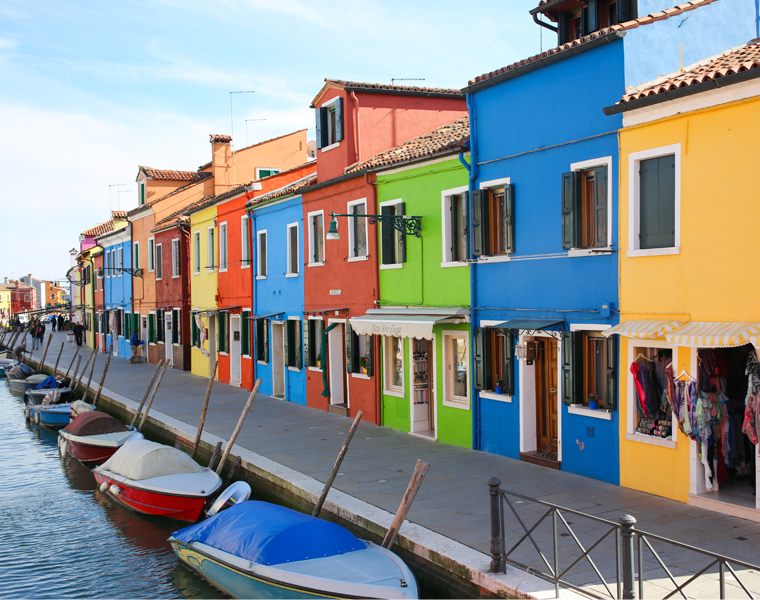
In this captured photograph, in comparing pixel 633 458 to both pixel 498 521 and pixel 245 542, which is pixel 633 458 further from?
pixel 245 542

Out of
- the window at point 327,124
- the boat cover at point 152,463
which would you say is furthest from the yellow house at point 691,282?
the window at point 327,124

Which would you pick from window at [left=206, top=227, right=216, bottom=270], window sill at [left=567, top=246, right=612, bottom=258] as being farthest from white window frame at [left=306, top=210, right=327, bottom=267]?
window sill at [left=567, top=246, right=612, bottom=258]

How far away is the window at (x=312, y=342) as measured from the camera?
20.0 m

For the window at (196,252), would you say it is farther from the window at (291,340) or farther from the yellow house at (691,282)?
the yellow house at (691,282)

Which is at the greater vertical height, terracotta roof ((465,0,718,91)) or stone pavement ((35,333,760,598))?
terracotta roof ((465,0,718,91))

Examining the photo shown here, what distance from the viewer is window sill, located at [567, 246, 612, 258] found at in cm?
1082

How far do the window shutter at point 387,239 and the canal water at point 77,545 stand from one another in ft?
23.9

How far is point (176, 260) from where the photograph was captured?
3203 centimetres

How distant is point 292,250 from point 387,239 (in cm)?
576

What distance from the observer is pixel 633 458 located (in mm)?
10484

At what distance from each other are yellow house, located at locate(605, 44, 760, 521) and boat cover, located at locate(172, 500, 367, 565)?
14.9 feet

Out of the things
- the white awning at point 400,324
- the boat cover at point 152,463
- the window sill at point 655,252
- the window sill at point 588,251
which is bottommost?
the boat cover at point 152,463

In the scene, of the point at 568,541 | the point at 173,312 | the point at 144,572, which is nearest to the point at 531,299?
the point at 568,541

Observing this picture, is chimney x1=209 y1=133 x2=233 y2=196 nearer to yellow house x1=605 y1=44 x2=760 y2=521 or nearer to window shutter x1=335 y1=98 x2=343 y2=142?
window shutter x1=335 y1=98 x2=343 y2=142
